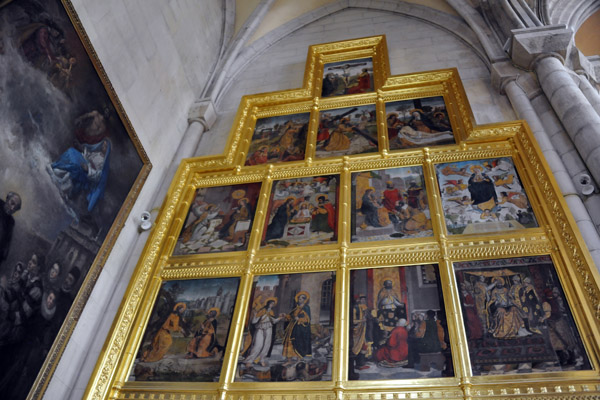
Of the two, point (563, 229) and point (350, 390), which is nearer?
point (350, 390)

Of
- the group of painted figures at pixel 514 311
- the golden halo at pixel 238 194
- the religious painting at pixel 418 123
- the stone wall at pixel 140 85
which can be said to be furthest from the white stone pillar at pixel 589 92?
the stone wall at pixel 140 85

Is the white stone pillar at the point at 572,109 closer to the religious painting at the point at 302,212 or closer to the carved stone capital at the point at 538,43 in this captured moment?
the carved stone capital at the point at 538,43

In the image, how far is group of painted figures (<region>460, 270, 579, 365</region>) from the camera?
479cm

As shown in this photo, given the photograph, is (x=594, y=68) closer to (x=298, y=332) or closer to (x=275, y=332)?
(x=298, y=332)

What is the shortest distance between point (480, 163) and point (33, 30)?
5942 mm

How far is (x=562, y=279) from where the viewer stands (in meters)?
5.24

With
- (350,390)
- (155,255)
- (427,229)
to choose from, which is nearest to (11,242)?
(155,255)

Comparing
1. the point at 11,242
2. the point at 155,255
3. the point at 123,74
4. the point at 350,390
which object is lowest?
the point at 350,390

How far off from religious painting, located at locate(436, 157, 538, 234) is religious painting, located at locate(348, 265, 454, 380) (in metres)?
0.94

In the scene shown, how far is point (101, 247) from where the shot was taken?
6.14 meters

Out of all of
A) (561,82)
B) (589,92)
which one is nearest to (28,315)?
(561,82)

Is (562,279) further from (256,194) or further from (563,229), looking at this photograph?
(256,194)

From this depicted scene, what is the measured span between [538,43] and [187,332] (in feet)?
23.0

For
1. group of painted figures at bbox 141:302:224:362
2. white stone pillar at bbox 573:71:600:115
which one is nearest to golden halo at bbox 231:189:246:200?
group of painted figures at bbox 141:302:224:362
